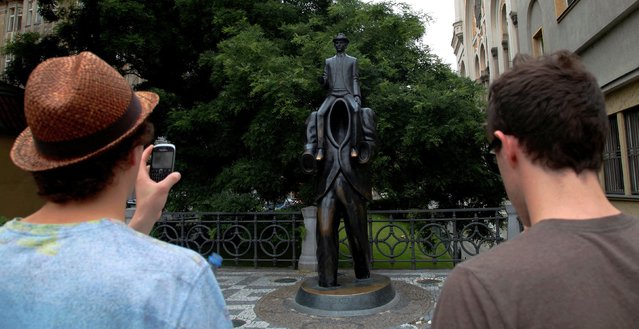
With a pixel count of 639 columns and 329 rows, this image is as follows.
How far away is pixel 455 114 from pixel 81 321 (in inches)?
368

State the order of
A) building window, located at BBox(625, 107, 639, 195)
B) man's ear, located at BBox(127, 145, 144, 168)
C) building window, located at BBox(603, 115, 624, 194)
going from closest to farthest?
man's ear, located at BBox(127, 145, 144, 168), building window, located at BBox(625, 107, 639, 195), building window, located at BBox(603, 115, 624, 194)

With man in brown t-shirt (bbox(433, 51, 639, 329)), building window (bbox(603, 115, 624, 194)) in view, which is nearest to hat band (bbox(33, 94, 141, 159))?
man in brown t-shirt (bbox(433, 51, 639, 329))

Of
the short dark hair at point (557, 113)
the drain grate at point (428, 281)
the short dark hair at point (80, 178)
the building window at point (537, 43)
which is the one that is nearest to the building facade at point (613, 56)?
the building window at point (537, 43)

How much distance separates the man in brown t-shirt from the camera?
937 millimetres

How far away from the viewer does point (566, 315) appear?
0.92 m

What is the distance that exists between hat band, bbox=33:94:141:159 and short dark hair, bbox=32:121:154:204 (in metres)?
0.03

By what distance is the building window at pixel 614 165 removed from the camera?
11.1 m

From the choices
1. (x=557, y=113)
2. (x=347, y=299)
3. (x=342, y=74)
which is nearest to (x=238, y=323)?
(x=347, y=299)

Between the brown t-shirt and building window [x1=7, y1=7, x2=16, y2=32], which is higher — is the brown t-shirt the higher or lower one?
the lower one

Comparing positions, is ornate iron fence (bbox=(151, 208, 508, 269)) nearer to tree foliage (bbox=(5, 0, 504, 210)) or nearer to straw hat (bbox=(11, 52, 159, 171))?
tree foliage (bbox=(5, 0, 504, 210))

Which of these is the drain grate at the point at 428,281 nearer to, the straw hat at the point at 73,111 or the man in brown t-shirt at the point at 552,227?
the man in brown t-shirt at the point at 552,227

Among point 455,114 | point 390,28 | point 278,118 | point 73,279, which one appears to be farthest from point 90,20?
point 73,279

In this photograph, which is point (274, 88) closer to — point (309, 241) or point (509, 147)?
point (309, 241)

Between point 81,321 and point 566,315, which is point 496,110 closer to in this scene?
point 566,315
